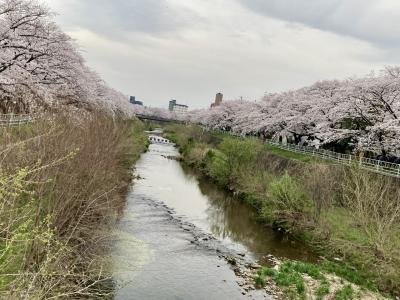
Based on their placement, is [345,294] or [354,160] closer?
[345,294]

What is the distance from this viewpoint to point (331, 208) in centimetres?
2659

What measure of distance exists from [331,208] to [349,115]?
1688 centimetres

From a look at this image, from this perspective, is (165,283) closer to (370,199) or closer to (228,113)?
(370,199)

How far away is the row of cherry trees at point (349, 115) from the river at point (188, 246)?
12942 mm

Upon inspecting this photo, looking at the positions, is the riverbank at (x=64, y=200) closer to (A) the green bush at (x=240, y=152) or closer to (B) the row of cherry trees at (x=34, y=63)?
(B) the row of cherry trees at (x=34, y=63)

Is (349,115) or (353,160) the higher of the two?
(349,115)

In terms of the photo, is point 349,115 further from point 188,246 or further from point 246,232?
point 188,246

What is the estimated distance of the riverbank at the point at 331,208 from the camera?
1892 cm

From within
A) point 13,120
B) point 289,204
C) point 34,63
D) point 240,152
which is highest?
point 34,63

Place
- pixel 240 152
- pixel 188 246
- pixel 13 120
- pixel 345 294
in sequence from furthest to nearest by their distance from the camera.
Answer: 1. pixel 240 152
2. pixel 13 120
3. pixel 188 246
4. pixel 345 294

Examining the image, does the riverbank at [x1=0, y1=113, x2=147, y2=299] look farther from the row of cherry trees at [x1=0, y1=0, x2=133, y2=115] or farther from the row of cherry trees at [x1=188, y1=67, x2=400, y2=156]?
the row of cherry trees at [x1=188, y1=67, x2=400, y2=156]

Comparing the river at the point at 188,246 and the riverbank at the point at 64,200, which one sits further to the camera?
the river at the point at 188,246

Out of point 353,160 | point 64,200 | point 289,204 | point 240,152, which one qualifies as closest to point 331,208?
point 289,204

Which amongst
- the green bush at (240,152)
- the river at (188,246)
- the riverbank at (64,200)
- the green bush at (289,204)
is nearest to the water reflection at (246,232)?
the river at (188,246)
